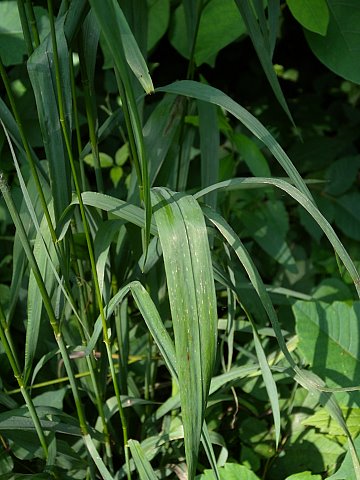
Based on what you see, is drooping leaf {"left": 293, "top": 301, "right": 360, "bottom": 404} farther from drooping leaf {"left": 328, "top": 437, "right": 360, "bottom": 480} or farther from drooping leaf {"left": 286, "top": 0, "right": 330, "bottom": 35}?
drooping leaf {"left": 286, "top": 0, "right": 330, "bottom": 35}

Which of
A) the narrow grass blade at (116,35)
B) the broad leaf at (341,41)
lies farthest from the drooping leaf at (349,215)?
the narrow grass blade at (116,35)

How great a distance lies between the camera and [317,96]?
2.01 meters

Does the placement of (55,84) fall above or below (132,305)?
above

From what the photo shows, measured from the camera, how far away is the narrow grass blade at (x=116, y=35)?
480 millimetres

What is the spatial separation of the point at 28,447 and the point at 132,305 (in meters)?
0.35

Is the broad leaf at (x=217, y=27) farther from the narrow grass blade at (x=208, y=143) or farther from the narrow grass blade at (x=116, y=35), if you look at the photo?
the narrow grass blade at (x=116, y=35)

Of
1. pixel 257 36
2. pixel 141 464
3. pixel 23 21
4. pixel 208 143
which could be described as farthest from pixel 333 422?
pixel 23 21

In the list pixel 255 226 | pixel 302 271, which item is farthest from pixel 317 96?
pixel 255 226

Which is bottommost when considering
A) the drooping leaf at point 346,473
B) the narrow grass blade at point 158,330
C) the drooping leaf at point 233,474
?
the drooping leaf at point 233,474

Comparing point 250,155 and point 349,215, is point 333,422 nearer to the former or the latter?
point 250,155

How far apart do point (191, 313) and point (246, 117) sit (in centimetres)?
23

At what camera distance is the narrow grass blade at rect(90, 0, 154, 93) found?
48cm

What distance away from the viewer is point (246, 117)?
2.41 ft

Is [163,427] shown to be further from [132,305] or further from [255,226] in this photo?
[255,226]
